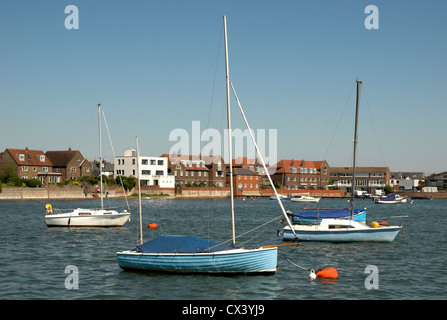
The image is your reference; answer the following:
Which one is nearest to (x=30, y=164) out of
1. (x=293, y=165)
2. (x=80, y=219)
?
(x=80, y=219)

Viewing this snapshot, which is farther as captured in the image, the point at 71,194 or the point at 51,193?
the point at 71,194

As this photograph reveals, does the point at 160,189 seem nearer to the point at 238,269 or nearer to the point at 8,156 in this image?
the point at 8,156

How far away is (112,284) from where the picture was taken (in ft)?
83.6

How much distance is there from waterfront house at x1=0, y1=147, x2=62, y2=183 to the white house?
19.2 metres

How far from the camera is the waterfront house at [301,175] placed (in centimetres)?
18488

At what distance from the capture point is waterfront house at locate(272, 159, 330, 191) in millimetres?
184875

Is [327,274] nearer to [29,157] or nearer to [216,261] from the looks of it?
[216,261]

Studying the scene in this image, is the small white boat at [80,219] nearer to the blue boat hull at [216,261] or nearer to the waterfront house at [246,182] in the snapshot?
the blue boat hull at [216,261]

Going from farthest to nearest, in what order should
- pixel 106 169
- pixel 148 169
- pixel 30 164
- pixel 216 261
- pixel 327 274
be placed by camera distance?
pixel 106 169
pixel 148 169
pixel 30 164
pixel 327 274
pixel 216 261

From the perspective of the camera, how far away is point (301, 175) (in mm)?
188250

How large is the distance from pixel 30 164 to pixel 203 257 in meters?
122
